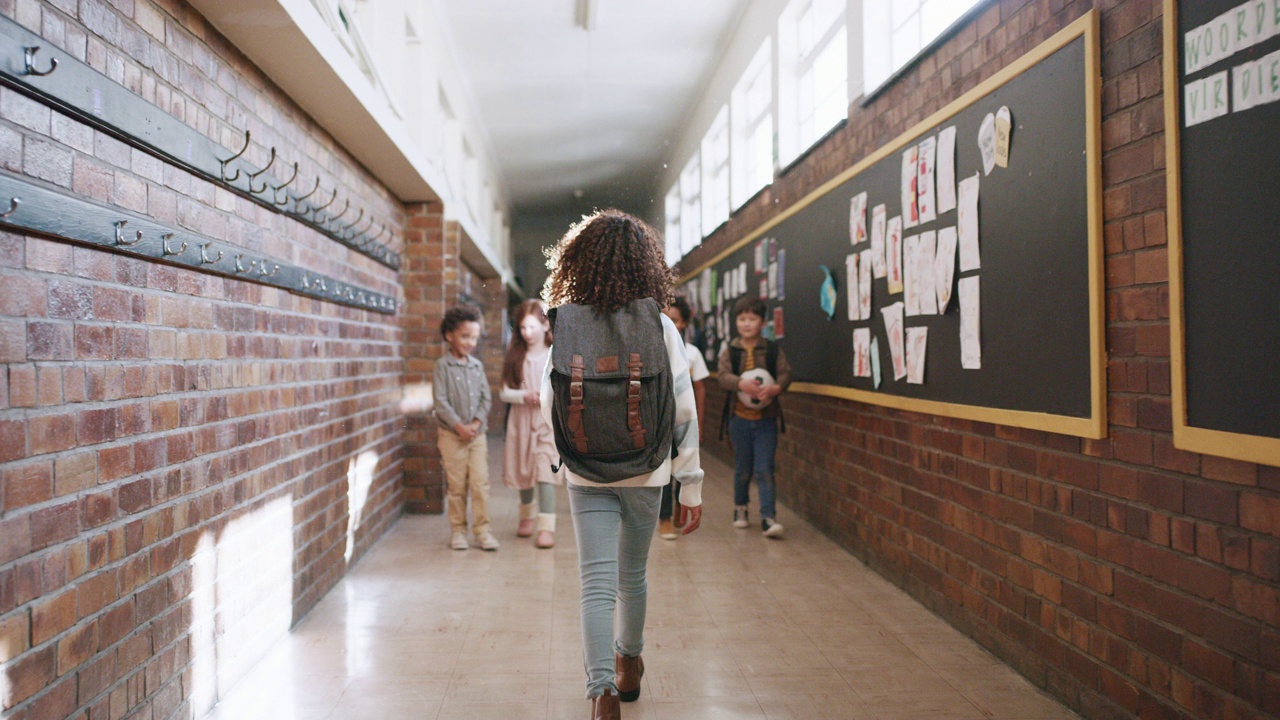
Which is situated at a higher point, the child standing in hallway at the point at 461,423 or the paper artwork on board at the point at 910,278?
the paper artwork on board at the point at 910,278

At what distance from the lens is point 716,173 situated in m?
9.40

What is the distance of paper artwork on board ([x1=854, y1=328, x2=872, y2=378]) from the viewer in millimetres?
4324

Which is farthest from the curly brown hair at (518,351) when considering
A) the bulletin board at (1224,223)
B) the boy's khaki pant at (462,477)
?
the bulletin board at (1224,223)

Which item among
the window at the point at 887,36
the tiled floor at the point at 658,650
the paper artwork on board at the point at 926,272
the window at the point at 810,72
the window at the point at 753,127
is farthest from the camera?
the window at the point at 753,127

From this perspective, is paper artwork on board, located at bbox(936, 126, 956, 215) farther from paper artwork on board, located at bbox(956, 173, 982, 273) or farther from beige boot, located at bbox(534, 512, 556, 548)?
beige boot, located at bbox(534, 512, 556, 548)

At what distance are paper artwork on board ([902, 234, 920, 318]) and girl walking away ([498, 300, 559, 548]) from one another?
203 cm

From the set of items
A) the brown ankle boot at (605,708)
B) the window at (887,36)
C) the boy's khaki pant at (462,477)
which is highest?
the window at (887,36)

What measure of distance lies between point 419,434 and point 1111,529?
14.5ft

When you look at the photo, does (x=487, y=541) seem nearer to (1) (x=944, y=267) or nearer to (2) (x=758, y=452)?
(2) (x=758, y=452)

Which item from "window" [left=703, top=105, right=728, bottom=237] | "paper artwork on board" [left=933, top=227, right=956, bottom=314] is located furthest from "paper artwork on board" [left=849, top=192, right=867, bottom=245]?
"window" [left=703, top=105, right=728, bottom=237]

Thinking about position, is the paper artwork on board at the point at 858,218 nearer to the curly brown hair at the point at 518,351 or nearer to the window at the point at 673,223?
the curly brown hair at the point at 518,351

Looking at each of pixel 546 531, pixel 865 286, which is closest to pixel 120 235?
pixel 546 531

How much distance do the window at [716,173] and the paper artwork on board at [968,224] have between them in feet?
17.5

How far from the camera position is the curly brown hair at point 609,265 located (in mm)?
2426
